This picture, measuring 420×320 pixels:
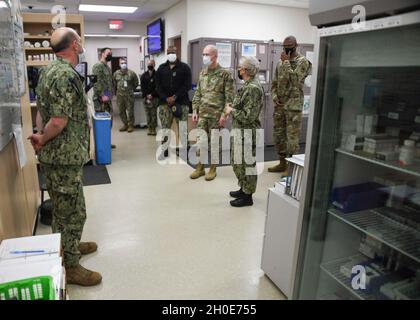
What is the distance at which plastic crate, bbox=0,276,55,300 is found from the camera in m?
1.15

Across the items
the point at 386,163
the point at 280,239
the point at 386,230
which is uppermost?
the point at 386,163

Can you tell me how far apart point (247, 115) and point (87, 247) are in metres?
1.84

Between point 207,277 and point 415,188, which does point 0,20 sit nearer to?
point 207,277

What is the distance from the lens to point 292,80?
4219mm

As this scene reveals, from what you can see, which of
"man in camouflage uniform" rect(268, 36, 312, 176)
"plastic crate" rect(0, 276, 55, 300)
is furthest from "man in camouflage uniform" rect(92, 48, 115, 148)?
"plastic crate" rect(0, 276, 55, 300)

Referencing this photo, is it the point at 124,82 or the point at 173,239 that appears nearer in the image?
the point at 173,239

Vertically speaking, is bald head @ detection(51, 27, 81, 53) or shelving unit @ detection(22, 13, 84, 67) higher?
shelving unit @ detection(22, 13, 84, 67)

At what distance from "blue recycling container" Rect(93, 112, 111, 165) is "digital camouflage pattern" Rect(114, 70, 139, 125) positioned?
2.33 meters

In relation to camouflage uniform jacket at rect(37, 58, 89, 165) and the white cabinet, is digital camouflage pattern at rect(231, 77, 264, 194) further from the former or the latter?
camouflage uniform jacket at rect(37, 58, 89, 165)

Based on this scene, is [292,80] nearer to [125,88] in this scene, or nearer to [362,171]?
[362,171]

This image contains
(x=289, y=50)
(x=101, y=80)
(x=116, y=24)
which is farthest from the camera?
(x=116, y=24)

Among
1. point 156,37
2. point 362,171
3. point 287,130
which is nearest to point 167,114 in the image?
point 287,130

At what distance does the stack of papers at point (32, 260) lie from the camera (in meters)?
1.27
